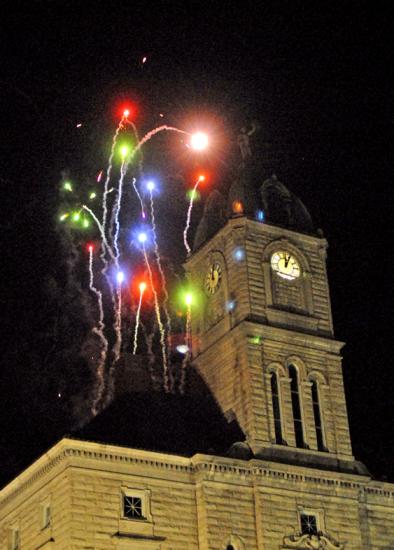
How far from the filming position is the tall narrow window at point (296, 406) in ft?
180

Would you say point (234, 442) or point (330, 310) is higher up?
point (330, 310)

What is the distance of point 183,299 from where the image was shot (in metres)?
61.8

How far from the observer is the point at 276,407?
54.9 m

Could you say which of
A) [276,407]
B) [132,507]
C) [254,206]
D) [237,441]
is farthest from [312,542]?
[254,206]

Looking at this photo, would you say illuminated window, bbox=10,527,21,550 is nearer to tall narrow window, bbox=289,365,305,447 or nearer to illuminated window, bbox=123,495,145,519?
illuminated window, bbox=123,495,145,519

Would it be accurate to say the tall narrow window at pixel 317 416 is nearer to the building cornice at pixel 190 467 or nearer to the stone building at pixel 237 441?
the stone building at pixel 237 441

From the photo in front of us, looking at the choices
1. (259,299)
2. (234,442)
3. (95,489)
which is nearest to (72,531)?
(95,489)

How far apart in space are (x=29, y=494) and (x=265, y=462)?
10958mm

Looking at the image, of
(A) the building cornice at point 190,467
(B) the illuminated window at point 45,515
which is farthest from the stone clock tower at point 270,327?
(B) the illuminated window at point 45,515

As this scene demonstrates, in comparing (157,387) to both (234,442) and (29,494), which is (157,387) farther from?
(29,494)

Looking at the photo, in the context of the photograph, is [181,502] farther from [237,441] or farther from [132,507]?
[237,441]

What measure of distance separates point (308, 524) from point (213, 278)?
47.5 ft

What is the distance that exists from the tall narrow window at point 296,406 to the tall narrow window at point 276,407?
0.92 m

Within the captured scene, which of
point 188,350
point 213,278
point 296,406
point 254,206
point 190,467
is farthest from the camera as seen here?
point 188,350
